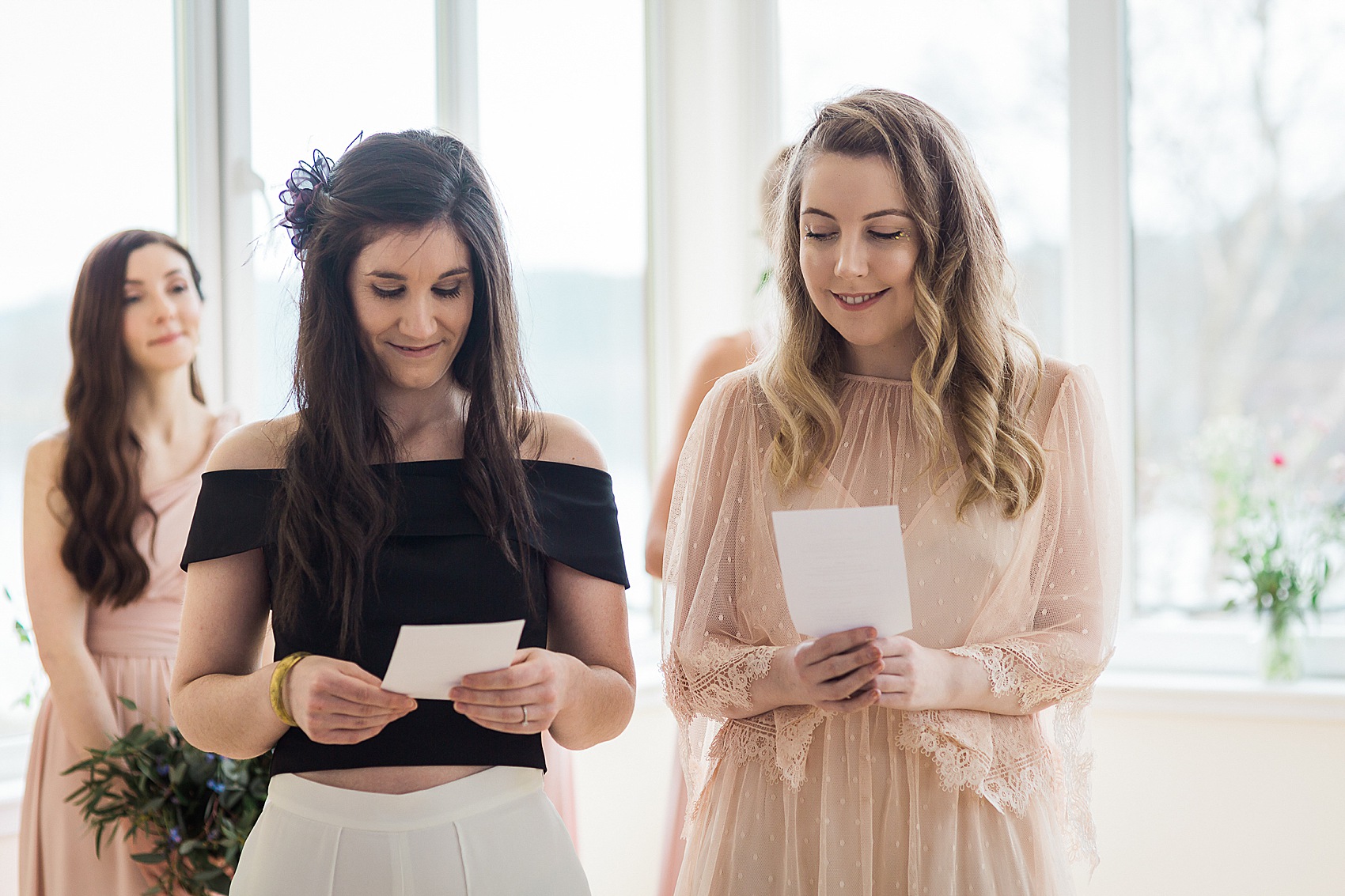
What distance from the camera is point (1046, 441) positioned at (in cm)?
161

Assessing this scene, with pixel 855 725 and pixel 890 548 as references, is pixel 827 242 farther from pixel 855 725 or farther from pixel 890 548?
pixel 855 725

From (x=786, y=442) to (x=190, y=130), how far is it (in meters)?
1.83

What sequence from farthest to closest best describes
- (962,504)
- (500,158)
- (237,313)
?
(500,158) < (237,313) < (962,504)

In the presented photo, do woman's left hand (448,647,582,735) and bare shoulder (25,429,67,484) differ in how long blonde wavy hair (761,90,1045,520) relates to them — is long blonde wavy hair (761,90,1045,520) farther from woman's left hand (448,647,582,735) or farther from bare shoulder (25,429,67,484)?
bare shoulder (25,429,67,484)

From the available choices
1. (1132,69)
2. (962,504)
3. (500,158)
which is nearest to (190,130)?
(500,158)

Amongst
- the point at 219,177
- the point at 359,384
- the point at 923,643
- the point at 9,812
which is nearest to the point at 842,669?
the point at 923,643

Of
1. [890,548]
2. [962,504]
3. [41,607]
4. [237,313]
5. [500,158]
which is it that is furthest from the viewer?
[500,158]

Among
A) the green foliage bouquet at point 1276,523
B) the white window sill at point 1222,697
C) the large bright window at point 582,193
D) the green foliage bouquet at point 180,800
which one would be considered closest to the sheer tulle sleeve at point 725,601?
the green foliage bouquet at point 180,800

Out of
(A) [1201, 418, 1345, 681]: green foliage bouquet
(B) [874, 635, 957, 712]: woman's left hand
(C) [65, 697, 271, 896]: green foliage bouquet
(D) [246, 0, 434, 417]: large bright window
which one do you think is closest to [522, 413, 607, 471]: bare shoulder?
(B) [874, 635, 957, 712]: woman's left hand

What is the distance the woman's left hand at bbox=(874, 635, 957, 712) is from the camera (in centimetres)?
143

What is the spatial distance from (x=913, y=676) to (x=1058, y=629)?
0.25m

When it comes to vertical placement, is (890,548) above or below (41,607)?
above

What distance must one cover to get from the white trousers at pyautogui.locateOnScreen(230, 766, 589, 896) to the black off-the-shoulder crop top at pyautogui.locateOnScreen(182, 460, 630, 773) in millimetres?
41

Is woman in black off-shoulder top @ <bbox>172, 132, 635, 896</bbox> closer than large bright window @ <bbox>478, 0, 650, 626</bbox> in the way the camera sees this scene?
Yes
